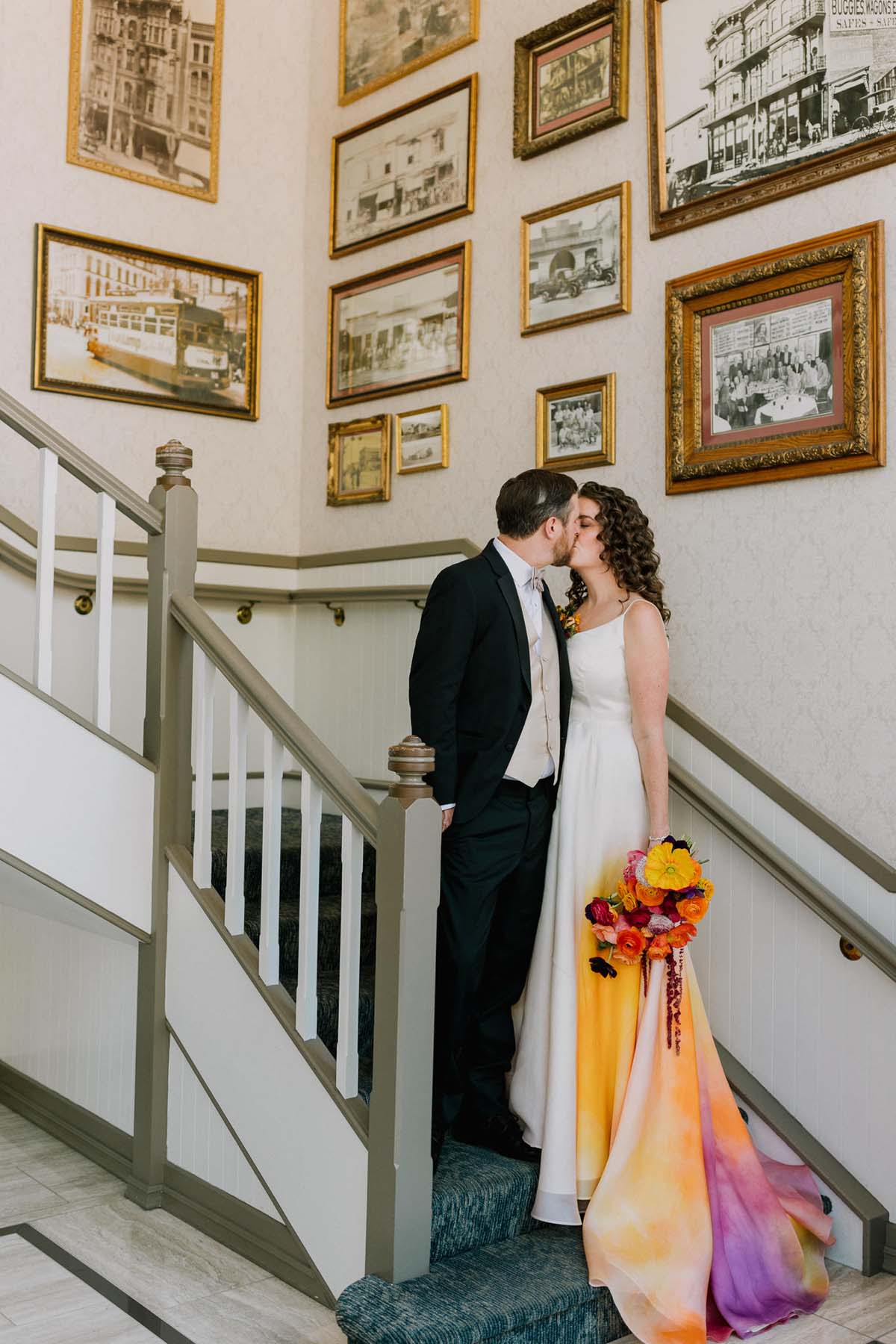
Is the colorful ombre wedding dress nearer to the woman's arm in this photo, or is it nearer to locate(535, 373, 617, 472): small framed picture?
the woman's arm

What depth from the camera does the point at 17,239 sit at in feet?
15.3

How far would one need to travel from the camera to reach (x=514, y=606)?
10.2 ft

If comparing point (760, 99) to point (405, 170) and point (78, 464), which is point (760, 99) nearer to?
point (405, 170)

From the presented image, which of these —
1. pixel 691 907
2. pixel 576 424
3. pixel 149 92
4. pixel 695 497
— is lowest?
pixel 691 907

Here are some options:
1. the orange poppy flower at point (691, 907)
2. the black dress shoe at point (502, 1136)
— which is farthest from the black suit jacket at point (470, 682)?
the black dress shoe at point (502, 1136)

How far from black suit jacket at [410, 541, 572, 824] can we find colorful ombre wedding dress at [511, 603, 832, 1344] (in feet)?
0.85

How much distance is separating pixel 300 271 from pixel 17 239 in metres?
1.21

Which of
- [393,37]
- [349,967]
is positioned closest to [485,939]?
[349,967]

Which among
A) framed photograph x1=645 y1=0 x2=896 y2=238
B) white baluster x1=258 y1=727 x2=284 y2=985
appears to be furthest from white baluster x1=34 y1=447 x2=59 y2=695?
framed photograph x1=645 y1=0 x2=896 y2=238

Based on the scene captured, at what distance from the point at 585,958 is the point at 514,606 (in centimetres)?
88

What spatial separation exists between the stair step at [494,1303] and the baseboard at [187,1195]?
1.19 ft

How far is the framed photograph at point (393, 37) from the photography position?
467 centimetres

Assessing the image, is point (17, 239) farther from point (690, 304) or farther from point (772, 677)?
point (772, 677)

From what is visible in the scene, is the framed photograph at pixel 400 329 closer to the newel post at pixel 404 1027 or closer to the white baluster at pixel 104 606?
the white baluster at pixel 104 606
